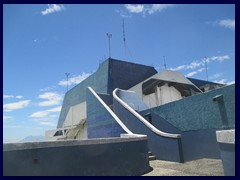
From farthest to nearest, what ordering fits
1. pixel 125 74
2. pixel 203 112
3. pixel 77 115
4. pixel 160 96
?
pixel 77 115
pixel 125 74
pixel 160 96
pixel 203 112

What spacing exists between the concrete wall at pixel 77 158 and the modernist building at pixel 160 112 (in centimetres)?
299

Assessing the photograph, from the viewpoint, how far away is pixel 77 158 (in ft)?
21.3

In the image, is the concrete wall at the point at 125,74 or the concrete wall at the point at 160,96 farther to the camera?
the concrete wall at the point at 125,74

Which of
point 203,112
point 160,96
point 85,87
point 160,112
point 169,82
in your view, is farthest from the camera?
point 85,87

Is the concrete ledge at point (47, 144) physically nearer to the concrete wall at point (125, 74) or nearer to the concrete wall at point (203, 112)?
the concrete wall at point (203, 112)

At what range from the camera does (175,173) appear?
24.7ft

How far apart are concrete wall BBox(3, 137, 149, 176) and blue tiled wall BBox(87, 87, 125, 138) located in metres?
5.65

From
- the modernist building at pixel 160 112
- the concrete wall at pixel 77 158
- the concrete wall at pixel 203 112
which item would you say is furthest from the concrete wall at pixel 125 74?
the concrete wall at pixel 77 158

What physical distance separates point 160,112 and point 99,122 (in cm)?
616

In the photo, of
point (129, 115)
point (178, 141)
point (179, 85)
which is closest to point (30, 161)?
point (178, 141)

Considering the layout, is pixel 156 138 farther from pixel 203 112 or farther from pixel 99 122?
pixel 99 122

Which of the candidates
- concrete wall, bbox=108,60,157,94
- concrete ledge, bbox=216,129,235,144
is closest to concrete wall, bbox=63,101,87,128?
concrete wall, bbox=108,60,157,94

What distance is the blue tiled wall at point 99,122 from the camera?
15003mm

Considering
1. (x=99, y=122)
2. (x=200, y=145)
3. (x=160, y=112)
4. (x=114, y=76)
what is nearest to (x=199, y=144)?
(x=200, y=145)
